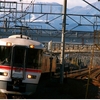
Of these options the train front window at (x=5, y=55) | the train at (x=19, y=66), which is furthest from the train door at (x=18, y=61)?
the train front window at (x=5, y=55)

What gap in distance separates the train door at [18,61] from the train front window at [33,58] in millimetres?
187

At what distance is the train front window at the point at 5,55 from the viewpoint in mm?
12023

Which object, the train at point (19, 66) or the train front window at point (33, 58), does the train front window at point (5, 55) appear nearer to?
the train at point (19, 66)

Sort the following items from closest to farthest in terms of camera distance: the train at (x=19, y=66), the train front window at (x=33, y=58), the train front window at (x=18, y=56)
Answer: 1. the train at (x=19, y=66)
2. the train front window at (x=18, y=56)
3. the train front window at (x=33, y=58)

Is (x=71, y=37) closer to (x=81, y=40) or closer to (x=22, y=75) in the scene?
(x=81, y=40)

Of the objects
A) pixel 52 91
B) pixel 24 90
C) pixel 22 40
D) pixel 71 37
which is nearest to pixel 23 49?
pixel 22 40

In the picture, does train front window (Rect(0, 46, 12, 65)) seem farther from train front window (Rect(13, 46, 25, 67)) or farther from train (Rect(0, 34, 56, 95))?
train front window (Rect(13, 46, 25, 67))

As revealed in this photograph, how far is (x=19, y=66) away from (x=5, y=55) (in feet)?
2.39

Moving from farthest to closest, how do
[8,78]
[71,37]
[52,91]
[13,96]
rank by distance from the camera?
1. [71,37]
2. [52,91]
3. [13,96]
4. [8,78]

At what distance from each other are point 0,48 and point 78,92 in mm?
4333

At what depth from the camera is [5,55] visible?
12.1 m

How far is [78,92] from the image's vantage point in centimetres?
1455

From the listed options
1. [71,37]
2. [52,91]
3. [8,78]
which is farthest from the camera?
[71,37]

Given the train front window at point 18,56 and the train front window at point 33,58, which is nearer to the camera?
the train front window at point 18,56
